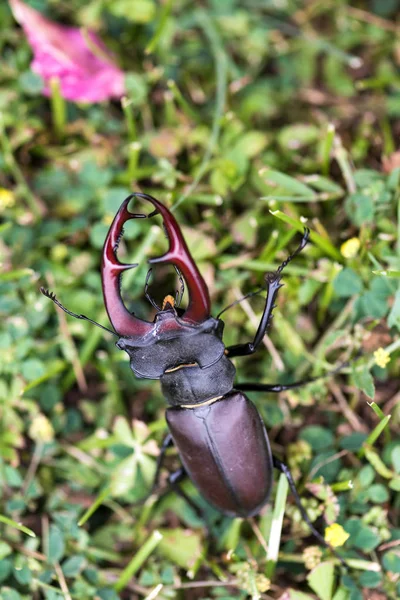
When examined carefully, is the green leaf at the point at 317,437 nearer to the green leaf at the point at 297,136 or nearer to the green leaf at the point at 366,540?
the green leaf at the point at 366,540

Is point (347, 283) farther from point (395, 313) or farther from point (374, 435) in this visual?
point (374, 435)

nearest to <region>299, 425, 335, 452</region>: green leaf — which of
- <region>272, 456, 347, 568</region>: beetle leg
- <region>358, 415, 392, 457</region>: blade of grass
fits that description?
<region>358, 415, 392, 457</region>: blade of grass

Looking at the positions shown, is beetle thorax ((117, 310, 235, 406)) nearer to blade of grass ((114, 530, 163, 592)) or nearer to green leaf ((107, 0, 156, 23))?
blade of grass ((114, 530, 163, 592))

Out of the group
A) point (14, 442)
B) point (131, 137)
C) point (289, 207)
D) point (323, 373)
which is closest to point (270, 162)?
point (289, 207)

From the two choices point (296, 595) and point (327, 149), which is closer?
point (296, 595)

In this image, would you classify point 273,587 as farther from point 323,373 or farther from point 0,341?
point 0,341

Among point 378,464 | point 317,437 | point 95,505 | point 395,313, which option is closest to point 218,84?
point 395,313
